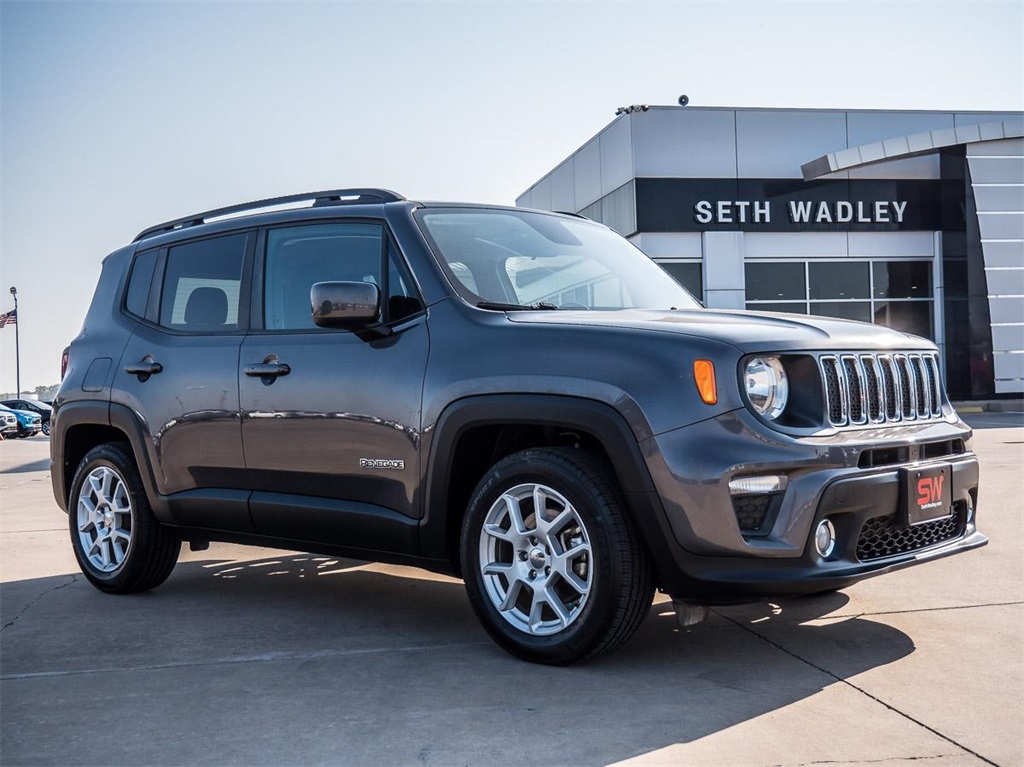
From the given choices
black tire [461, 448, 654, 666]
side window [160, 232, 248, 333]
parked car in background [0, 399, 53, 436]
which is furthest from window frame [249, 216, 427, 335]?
parked car in background [0, 399, 53, 436]

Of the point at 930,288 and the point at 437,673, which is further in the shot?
the point at 930,288

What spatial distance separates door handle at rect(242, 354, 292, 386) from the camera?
17.2 ft

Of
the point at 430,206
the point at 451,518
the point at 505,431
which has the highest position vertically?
the point at 430,206

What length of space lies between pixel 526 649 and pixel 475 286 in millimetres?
1513

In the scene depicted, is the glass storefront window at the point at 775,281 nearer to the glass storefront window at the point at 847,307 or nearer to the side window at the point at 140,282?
the glass storefront window at the point at 847,307

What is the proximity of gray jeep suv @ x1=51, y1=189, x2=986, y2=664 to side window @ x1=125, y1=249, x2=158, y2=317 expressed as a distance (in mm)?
23

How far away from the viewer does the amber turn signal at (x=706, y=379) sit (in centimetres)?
400

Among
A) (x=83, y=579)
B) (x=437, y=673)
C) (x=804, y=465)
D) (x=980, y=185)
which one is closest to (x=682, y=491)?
(x=804, y=465)

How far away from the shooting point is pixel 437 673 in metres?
4.37

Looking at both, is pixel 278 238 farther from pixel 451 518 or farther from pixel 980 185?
pixel 980 185

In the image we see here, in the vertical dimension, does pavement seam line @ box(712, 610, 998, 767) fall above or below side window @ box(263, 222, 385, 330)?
below

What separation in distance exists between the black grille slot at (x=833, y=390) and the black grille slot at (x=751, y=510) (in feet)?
1.43

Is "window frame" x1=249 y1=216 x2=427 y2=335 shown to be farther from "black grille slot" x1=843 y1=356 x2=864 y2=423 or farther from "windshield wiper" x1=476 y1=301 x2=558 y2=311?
"black grille slot" x1=843 y1=356 x2=864 y2=423

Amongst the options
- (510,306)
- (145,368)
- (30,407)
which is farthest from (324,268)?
(30,407)
